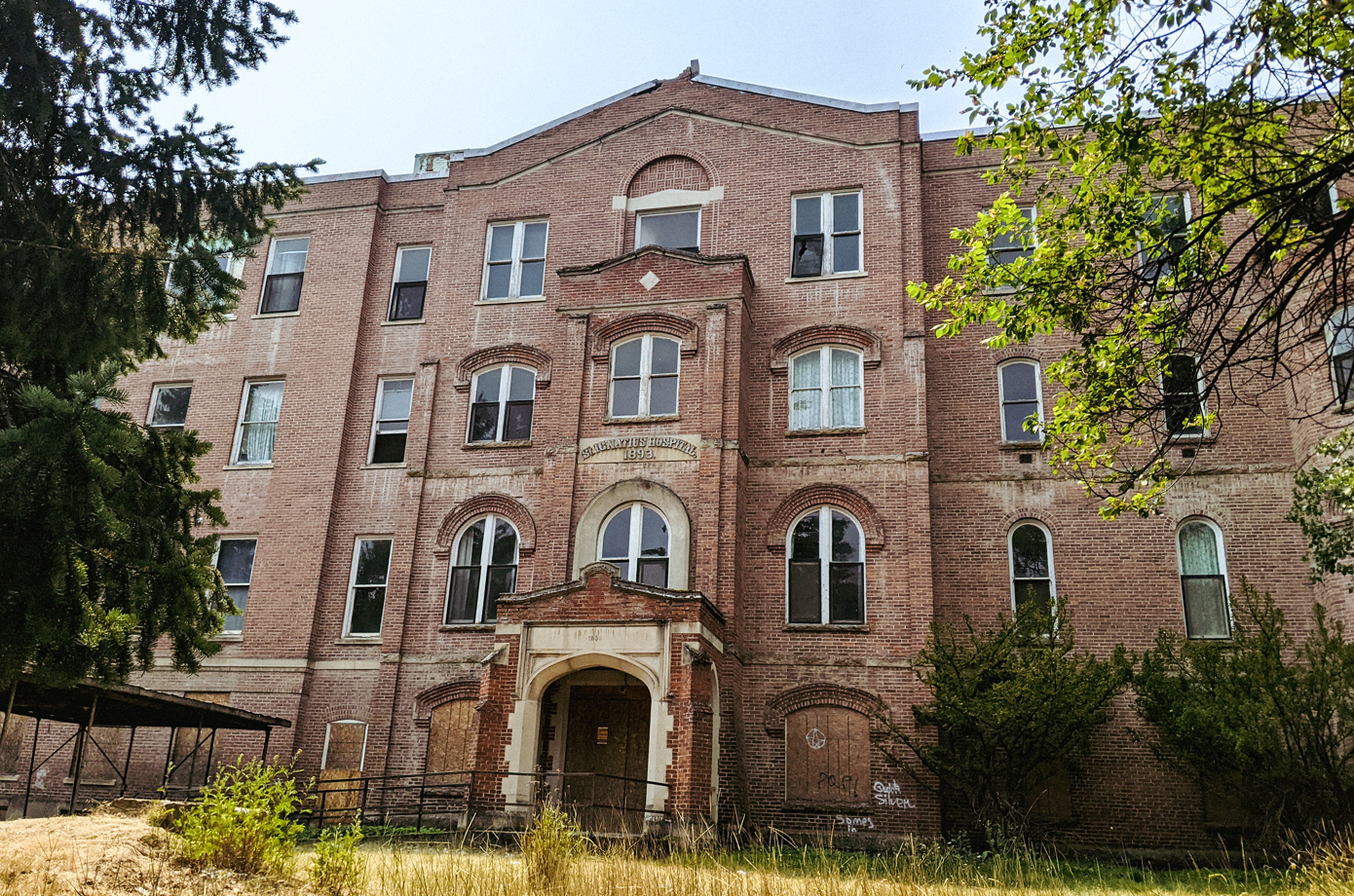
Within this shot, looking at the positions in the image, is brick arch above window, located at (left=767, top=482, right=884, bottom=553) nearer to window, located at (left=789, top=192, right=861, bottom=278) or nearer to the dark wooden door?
the dark wooden door

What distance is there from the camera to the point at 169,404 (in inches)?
1033

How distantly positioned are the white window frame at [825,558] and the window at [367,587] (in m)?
8.60

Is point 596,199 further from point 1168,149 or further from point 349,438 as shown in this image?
point 1168,149

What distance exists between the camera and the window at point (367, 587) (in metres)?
23.1

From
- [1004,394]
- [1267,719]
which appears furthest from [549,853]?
[1004,394]

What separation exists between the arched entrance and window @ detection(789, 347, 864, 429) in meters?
6.35

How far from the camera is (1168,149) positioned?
32.0 feet

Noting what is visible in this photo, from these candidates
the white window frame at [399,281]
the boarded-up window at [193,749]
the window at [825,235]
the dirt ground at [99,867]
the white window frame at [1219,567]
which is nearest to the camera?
the dirt ground at [99,867]

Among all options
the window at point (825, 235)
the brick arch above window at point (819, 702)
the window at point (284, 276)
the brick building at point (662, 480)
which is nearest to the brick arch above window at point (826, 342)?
the brick building at point (662, 480)

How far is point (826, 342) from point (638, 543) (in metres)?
5.78

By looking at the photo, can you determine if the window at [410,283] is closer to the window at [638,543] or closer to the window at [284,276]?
the window at [284,276]

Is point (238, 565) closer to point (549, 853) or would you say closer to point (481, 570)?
point (481, 570)

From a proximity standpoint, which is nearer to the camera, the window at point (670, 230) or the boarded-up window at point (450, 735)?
the boarded-up window at point (450, 735)

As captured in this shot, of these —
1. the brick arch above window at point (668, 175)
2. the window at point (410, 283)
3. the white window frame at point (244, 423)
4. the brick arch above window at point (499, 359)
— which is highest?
the brick arch above window at point (668, 175)
